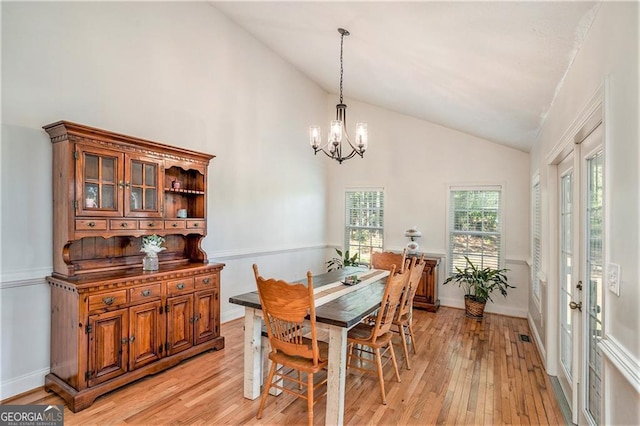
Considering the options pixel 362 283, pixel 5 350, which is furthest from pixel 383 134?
pixel 5 350

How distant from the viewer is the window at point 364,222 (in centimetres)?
635

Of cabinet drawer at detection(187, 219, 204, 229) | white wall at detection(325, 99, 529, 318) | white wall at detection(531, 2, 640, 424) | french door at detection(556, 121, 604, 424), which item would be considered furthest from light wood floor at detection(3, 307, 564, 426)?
white wall at detection(325, 99, 529, 318)

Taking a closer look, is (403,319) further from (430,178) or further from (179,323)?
(430,178)

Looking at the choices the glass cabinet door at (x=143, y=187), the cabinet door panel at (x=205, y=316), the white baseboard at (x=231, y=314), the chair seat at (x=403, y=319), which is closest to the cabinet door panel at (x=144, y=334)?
the cabinet door panel at (x=205, y=316)

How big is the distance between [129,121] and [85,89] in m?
0.47

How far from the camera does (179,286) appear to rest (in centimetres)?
329

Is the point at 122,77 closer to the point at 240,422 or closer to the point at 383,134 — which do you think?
the point at 240,422

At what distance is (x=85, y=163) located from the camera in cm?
278

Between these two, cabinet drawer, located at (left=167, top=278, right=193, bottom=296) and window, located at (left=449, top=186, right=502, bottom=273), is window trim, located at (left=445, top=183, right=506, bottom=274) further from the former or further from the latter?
cabinet drawer, located at (left=167, top=278, right=193, bottom=296)

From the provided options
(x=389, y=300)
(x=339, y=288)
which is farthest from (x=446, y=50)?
(x=339, y=288)

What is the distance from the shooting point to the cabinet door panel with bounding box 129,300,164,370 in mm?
2893

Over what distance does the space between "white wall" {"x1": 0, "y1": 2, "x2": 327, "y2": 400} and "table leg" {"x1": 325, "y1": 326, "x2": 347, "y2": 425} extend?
8.18ft

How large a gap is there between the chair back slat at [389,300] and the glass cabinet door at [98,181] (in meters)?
2.43

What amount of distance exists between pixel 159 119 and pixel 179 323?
88.9 inches
